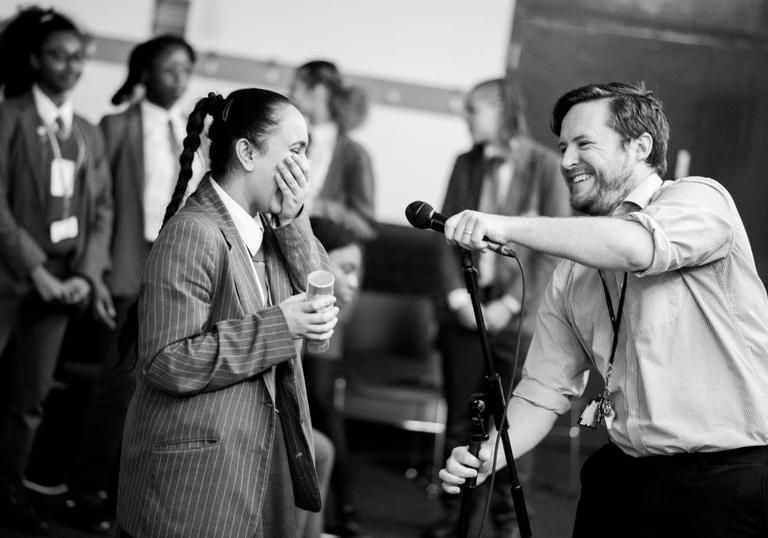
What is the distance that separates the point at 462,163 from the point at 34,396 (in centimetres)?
197

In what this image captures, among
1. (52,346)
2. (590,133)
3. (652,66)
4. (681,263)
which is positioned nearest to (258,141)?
(590,133)

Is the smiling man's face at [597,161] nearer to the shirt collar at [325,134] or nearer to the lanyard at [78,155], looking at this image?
the shirt collar at [325,134]

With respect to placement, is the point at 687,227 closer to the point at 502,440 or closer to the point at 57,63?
the point at 502,440

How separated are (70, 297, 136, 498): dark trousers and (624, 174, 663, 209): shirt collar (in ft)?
6.87

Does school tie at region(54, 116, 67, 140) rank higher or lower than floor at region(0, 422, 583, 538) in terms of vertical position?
higher

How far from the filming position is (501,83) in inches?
161

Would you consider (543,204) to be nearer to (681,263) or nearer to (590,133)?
(590,133)

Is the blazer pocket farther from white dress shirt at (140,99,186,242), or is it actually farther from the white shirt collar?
the white shirt collar

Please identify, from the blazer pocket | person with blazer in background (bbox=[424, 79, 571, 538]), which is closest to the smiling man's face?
the blazer pocket

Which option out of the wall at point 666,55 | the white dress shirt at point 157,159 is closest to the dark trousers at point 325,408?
the white dress shirt at point 157,159

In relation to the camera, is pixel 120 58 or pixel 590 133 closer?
pixel 590 133

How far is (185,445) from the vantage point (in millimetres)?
1884

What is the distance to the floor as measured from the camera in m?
3.62

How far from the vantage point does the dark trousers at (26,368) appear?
11.9 ft
